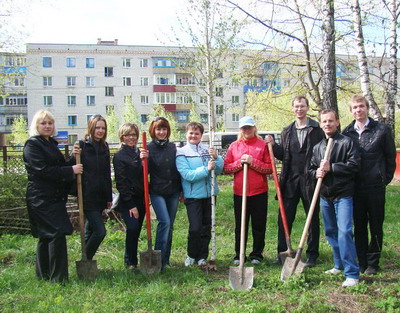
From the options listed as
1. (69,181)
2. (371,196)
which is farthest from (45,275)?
(371,196)

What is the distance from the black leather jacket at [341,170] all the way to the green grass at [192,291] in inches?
36.5

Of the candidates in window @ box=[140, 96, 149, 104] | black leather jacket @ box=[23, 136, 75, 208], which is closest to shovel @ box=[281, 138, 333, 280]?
black leather jacket @ box=[23, 136, 75, 208]

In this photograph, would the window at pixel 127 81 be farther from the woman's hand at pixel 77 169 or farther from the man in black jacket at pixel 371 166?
the man in black jacket at pixel 371 166

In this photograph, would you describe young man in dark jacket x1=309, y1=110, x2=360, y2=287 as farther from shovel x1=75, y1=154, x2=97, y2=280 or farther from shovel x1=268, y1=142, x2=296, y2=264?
shovel x1=75, y1=154, x2=97, y2=280

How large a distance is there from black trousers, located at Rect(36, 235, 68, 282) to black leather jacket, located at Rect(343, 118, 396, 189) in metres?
3.29

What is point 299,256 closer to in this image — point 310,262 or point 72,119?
point 310,262

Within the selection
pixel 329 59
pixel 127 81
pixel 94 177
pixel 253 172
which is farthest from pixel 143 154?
pixel 127 81

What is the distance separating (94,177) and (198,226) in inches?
53.9

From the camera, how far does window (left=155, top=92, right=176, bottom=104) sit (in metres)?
48.1

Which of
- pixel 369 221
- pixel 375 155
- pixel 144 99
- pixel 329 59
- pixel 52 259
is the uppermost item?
pixel 144 99

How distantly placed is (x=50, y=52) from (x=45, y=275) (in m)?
46.7

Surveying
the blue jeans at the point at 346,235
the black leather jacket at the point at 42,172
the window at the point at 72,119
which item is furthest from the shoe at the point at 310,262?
the window at the point at 72,119

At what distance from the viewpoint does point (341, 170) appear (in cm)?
414

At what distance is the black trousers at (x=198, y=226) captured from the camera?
4.88 m
